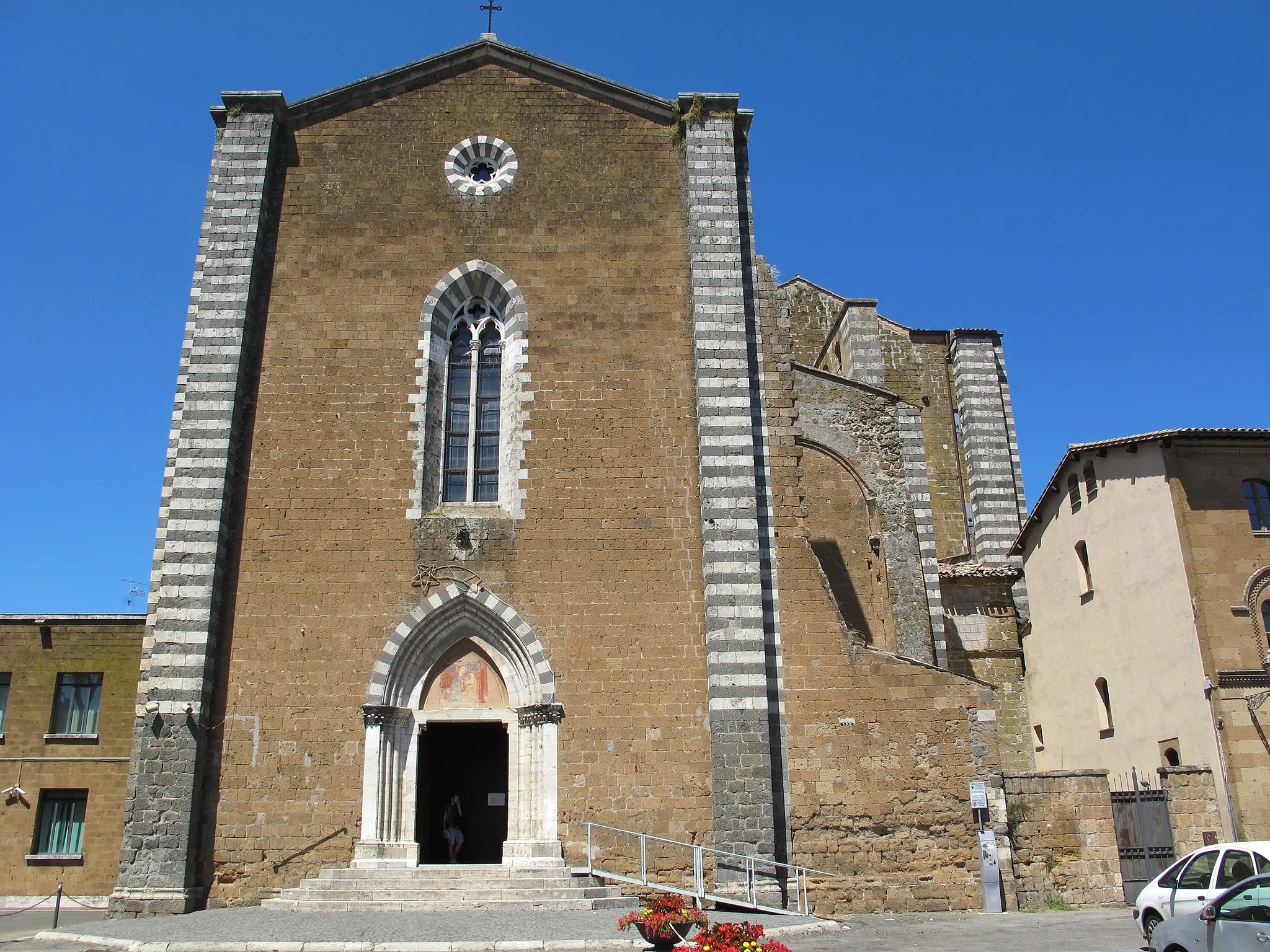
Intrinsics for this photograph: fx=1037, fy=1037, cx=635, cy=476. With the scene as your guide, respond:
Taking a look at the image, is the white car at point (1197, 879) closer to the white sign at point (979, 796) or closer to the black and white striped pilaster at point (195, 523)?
the white sign at point (979, 796)

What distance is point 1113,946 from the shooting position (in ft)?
34.2

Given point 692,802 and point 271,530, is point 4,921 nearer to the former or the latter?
point 271,530

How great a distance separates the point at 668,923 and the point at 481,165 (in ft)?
41.5

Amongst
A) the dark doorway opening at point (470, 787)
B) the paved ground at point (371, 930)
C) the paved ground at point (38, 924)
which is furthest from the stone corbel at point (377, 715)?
the paved ground at point (38, 924)

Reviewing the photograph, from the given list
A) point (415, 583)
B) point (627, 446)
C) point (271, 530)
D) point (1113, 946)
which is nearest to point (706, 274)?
point (627, 446)

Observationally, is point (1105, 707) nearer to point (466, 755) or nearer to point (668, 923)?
point (466, 755)

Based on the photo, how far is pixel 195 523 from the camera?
14.6 m

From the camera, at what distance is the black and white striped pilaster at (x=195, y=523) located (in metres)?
13.4

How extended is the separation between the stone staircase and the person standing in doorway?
1.14 metres

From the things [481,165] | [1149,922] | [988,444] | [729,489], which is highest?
[481,165]

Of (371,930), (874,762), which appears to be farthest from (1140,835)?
(371,930)

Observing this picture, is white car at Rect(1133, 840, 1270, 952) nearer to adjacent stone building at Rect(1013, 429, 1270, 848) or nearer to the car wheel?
the car wheel

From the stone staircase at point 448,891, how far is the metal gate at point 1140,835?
737 centimetres

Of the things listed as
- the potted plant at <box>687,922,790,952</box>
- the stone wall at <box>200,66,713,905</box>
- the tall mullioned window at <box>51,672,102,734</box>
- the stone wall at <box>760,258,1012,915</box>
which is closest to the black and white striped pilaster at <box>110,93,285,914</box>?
the stone wall at <box>200,66,713,905</box>
